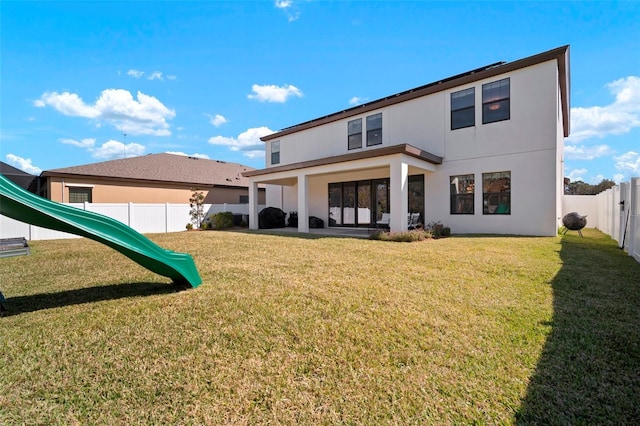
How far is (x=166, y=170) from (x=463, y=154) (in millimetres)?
19551

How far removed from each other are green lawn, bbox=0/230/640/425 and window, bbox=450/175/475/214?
7.03 meters

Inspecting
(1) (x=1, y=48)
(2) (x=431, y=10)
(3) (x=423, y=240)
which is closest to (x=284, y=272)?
(3) (x=423, y=240)

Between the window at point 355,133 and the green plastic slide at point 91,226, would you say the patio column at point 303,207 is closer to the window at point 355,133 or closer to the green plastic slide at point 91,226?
the window at point 355,133

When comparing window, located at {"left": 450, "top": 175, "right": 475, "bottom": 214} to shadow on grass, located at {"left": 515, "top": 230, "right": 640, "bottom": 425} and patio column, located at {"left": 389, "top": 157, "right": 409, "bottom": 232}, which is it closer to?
patio column, located at {"left": 389, "top": 157, "right": 409, "bottom": 232}

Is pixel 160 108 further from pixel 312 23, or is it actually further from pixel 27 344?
pixel 27 344

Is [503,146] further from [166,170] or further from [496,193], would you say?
[166,170]

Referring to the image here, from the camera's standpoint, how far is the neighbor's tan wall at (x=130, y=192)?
667 inches

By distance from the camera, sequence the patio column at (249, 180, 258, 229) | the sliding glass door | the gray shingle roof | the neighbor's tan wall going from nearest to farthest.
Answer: the sliding glass door, the neighbor's tan wall, the patio column at (249, 180, 258, 229), the gray shingle roof

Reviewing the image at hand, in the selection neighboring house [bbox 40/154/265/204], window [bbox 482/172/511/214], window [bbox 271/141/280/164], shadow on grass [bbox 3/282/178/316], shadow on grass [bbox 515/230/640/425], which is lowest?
shadow on grass [bbox 515/230/640/425]

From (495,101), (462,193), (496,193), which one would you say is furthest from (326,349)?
(495,101)

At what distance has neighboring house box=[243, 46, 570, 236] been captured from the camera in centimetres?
1087

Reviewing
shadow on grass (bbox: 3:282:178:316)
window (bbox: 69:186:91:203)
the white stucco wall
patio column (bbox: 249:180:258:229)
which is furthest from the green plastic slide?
window (bbox: 69:186:91:203)

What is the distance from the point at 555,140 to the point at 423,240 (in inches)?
236

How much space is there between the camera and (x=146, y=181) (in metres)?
19.7
